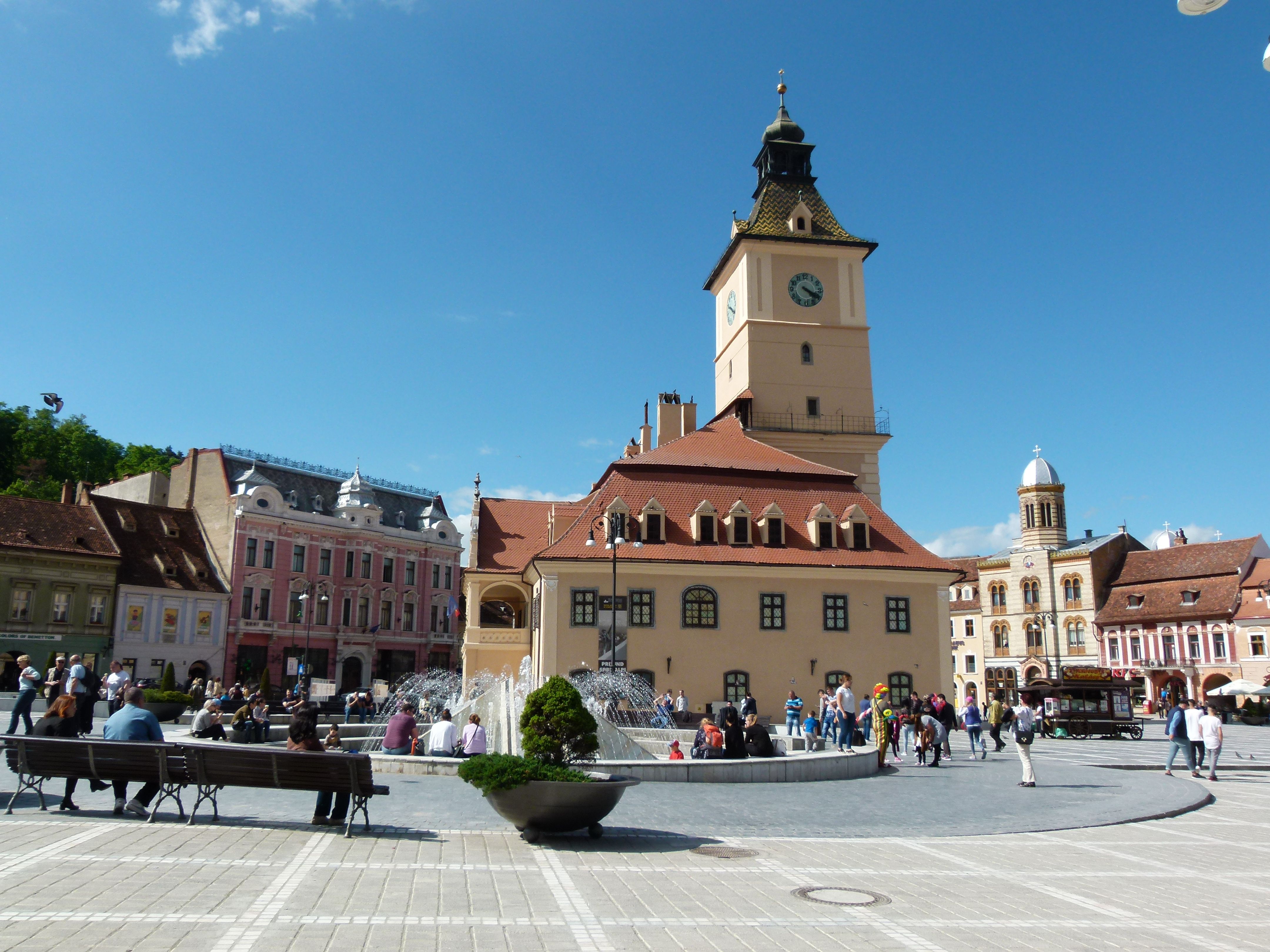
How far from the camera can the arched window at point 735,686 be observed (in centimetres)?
3700

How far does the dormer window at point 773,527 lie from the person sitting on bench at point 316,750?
2777cm

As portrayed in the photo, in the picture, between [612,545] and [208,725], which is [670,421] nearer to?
[612,545]

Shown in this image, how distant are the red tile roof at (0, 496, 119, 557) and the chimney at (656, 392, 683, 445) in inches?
1160

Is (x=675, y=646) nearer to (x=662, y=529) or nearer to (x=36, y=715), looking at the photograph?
(x=662, y=529)

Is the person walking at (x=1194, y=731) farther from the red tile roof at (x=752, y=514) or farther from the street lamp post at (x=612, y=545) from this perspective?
the red tile roof at (x=752, y=514)

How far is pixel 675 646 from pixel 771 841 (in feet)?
81.7

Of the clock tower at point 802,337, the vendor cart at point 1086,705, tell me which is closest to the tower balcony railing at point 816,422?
the clock tower at point 802,337

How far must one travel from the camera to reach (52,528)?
2020 inches

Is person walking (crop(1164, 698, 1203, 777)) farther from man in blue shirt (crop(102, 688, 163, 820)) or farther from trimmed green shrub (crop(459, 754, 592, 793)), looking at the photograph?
man in blue shirt (crop(102, 688, 163, 820))

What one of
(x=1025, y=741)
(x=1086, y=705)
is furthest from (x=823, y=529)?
(x=1025, y=741)

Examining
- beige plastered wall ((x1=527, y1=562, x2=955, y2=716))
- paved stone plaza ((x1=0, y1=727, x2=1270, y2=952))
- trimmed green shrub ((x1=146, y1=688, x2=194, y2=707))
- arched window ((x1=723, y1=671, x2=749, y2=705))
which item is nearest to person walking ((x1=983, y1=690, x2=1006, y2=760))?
beige plastered wall ((x1=527, y1=562, x2=955, y2=716))

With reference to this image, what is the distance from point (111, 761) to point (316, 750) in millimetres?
2241

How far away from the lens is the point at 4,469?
72000 mm

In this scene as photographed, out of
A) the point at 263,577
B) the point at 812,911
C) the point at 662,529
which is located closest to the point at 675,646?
the point at 662,529
